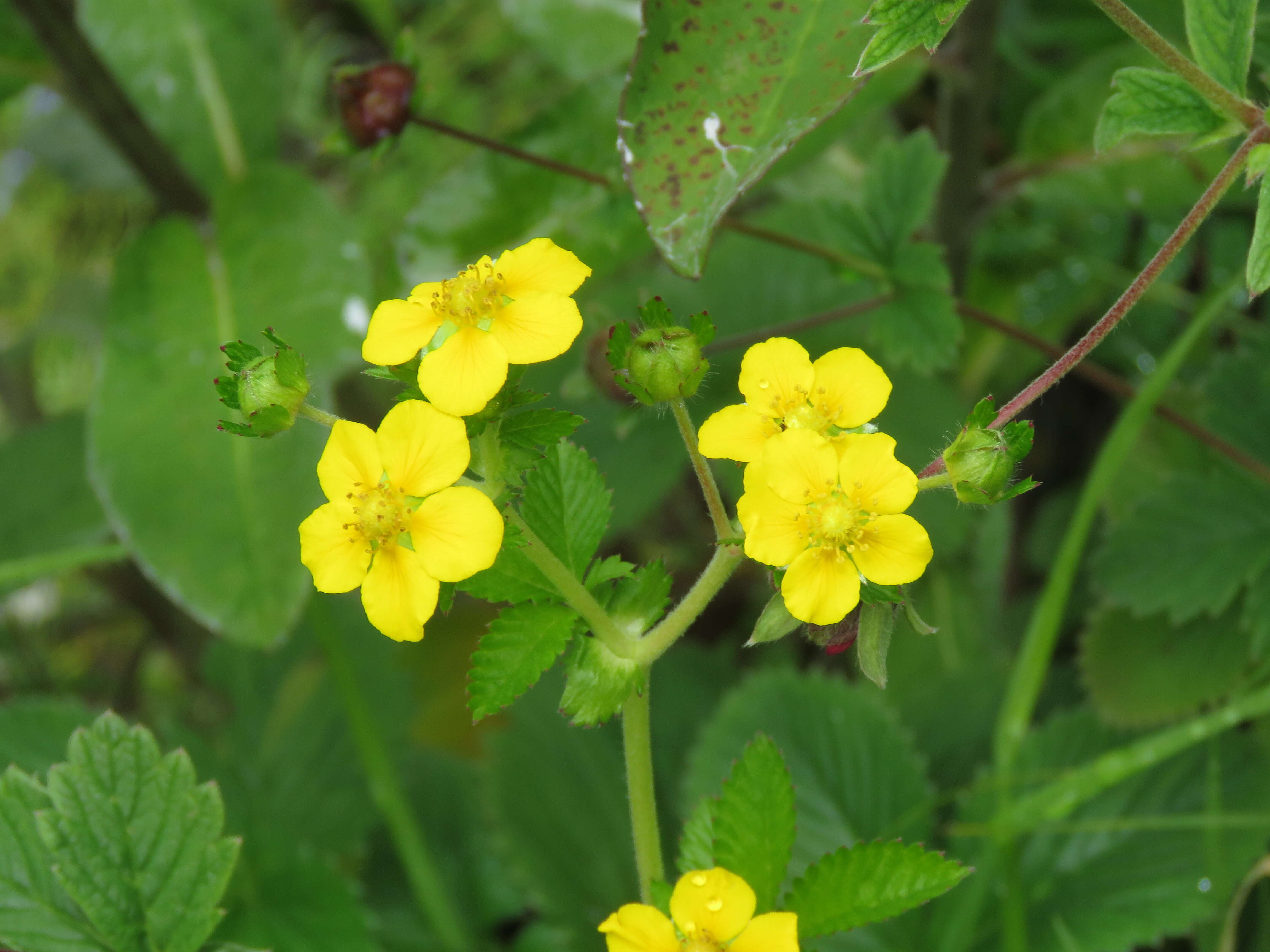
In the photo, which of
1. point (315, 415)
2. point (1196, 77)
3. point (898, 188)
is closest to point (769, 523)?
point (315, 415)

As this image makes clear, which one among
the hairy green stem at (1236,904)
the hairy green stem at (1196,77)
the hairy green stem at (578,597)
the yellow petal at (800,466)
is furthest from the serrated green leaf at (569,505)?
the hairy green stem at (1236,904)

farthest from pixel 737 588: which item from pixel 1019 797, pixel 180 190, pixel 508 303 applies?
pixel 508 303

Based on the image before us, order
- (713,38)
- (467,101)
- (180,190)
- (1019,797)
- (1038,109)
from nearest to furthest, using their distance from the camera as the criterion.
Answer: (713,38), (1019,797), (1038,109), (180,190), (467,101)

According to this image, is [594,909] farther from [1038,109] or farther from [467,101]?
[467,101]

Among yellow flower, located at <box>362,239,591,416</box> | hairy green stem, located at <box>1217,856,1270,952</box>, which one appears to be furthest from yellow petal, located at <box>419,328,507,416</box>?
hairy green stem, located at <box>1217,856,1270,952</box>

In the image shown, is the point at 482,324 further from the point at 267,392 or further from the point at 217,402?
the point at 217,402

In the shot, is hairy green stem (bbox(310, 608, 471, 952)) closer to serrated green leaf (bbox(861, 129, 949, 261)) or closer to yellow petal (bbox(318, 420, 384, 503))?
yellow petal (bbox(318, 420, 384, 503))
